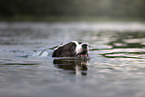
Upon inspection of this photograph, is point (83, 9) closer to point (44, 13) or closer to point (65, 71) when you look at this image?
point (44, 13)

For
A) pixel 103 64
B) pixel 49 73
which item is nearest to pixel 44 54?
pixel 103 64

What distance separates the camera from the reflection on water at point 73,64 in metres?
8.04

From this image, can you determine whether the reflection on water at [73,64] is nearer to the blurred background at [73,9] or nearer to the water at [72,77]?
the water at [72,77]

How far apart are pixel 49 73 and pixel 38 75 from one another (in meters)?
0.35

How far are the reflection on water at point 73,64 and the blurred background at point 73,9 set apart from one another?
2847 inches

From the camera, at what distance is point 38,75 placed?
7301mm

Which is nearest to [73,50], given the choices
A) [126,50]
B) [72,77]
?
[72,77]

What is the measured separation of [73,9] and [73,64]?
83.1m

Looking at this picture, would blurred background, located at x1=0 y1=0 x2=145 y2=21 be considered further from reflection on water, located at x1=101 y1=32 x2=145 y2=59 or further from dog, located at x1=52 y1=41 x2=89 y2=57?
dog, located at x1=52 y1=41 x2=89 y2=57

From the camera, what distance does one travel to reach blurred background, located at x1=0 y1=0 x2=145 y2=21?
8375 centimetres

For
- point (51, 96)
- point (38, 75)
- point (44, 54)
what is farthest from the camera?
point (44, 54)

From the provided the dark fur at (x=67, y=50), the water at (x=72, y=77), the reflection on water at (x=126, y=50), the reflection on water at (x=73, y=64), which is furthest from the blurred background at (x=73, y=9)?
the water at (x=72, y=77)

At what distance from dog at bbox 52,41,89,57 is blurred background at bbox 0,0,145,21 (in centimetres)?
7176

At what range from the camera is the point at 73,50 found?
10125 mm
